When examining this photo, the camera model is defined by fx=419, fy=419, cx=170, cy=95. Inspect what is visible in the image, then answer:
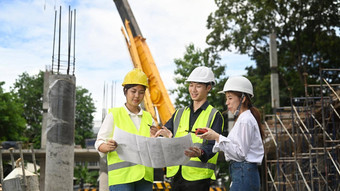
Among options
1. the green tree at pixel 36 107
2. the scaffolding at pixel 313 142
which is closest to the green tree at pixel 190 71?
the scaffolding at pixel 313 142

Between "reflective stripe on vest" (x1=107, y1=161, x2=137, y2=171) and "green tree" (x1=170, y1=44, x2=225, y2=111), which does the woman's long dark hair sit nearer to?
"reflective stripe on vest" (x1=107, y1=161, x2=137, y2=171)

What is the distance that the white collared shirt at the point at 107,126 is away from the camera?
152 inches

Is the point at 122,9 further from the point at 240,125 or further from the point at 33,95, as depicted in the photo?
the point at 33,95

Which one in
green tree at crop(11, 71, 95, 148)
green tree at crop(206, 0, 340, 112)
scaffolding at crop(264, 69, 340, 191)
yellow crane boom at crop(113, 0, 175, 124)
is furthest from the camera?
green tree at crop(11, 71, 95, 148)

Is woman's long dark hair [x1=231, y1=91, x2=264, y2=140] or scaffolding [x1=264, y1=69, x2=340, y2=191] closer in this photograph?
woman's long dark hair [x1=231, y1=91, x2=264, y2=140]

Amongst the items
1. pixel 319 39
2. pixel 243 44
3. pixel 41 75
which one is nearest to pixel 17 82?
pixel 41 75

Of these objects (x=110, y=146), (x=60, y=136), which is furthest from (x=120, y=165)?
(x=60, y=136)

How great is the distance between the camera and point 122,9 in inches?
621

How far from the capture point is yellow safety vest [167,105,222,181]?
3.96m

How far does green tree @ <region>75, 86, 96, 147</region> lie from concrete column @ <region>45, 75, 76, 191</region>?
42.4m

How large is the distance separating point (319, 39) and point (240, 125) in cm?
2178

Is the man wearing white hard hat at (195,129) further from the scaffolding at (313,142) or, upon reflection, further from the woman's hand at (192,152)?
the scaffolding at (313,142)

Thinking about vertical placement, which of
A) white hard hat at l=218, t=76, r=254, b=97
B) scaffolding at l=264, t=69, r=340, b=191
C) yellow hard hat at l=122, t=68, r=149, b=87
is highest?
yellow hard hat at l=122, t=68, r=149, b=87

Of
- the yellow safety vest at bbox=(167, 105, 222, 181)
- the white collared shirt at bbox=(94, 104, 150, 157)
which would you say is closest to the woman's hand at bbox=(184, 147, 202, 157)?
the yellow safety vest at bbox=(167, 105, 222, 181)
